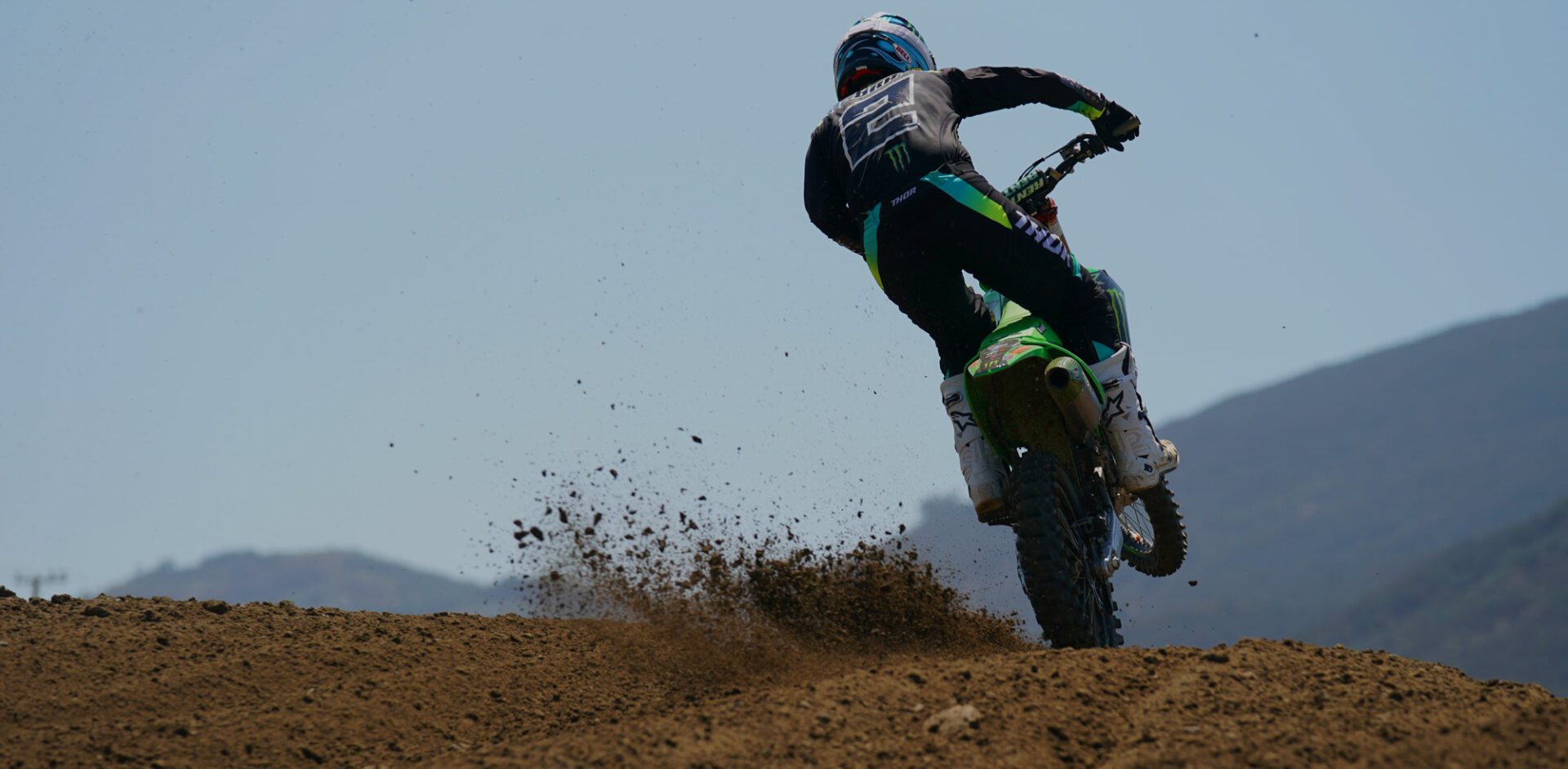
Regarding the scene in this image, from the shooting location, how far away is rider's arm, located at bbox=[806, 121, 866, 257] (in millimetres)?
6770

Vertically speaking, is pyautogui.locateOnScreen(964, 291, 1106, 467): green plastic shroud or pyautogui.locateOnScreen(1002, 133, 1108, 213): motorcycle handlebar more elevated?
pyautogui.locateOnScreen(1002, 133, 1108, 213): motorcycle handlebar

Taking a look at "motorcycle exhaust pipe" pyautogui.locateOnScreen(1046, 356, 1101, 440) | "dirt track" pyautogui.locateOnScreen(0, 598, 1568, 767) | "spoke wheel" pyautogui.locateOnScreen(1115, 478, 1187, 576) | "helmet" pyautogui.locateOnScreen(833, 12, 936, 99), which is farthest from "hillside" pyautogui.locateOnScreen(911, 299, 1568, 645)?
"dirt track" pyautogui.locateOnScreen(0, 598, 1568, 767)

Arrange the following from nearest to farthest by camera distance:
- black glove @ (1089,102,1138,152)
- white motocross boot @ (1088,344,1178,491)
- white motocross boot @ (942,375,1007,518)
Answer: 1. white motocross boot @ (942,375,1007,518)
2. white motocross boot @ (1088,344,1178,491)
3. black glove @ (1089,102,1138,152)

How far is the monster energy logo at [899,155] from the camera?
616 centimetres

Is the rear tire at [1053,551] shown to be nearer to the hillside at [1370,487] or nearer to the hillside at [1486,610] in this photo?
the hillside at [1486,610]

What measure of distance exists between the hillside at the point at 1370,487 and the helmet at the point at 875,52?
108527mm

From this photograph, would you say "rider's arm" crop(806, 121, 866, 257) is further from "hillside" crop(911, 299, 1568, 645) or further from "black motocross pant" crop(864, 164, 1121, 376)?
"hillside" crop(911, 299, 1568, 645)

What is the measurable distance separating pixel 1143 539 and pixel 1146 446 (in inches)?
43.9

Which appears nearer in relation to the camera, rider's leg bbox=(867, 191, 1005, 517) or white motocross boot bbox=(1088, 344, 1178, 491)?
rider's leg bbox=(867, 191, 1005, 517)

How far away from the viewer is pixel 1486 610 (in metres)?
106

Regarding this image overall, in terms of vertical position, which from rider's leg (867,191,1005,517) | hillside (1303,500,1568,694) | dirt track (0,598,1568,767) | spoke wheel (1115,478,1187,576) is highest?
hillside (1303,500,1568,694)

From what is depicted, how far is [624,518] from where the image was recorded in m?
7.23

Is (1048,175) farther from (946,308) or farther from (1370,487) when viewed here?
(1370,487)

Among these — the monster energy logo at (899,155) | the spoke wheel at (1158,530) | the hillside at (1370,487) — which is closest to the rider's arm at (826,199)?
the monster energy logo at (899,155)
